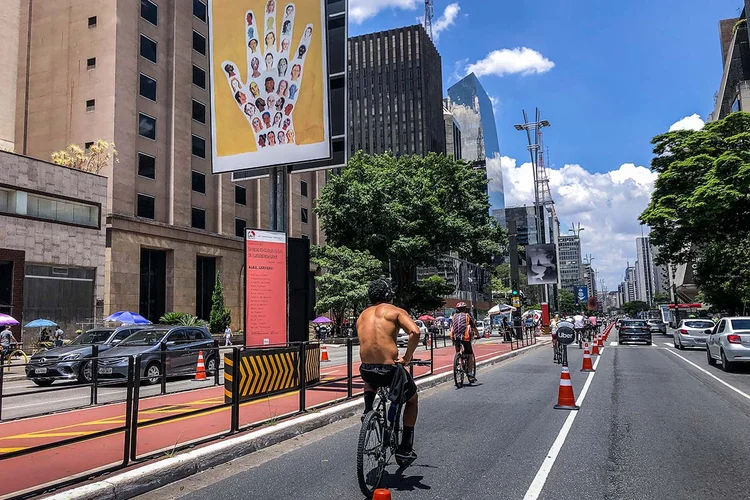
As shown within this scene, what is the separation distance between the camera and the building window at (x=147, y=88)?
37.8 metres

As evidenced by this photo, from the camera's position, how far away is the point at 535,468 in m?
→ 6.04

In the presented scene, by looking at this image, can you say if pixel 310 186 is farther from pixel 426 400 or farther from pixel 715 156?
pixel 426 400

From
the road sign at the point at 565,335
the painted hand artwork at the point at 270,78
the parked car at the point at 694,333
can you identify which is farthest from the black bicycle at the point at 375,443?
the parked car at the point at 694,333

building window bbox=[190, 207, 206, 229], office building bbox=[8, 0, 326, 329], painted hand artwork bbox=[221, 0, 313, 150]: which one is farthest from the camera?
building window bbox=[190, 207, 206, 229]

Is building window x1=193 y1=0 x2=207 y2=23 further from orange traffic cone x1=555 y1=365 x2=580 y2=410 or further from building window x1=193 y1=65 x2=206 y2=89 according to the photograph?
orange traffic cone x1=555 y1=365 x2=580 y2=410

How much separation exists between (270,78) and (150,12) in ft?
99.4

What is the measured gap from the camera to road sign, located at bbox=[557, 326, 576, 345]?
54.1 ft

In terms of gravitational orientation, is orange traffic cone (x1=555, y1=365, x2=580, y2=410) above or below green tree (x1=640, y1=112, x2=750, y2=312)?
below

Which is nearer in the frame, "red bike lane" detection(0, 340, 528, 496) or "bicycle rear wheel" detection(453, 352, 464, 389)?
"red bike lane" detection(0, 340, 528, 496)

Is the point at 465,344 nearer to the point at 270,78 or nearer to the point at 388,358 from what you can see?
the point at 388,358

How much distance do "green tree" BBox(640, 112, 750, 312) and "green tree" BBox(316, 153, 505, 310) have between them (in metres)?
12.9

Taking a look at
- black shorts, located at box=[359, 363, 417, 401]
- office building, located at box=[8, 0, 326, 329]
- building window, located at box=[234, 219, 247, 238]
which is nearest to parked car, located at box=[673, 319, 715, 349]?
black shorts, located at box=[359, 363, 417, 401]

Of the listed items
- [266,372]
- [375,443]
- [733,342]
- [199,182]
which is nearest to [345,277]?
[199,182]

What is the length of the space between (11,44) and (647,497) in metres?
43.2
